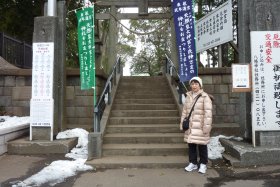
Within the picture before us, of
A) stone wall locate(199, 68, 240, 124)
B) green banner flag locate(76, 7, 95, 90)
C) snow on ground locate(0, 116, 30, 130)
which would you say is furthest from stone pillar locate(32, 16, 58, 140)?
stone wall locate(199, 68, 240, 124)

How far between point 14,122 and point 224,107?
20.8 feet

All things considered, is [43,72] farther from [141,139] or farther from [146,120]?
[146,120]

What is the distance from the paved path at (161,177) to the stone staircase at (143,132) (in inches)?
15.6

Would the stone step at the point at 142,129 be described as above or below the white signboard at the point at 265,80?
below

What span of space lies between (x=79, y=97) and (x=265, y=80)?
5.57 metres

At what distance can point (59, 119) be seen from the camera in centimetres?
890

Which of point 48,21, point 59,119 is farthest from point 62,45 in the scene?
point 59,119

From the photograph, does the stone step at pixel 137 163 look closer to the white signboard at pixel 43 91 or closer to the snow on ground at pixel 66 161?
the snow on ground at pixel 66 161

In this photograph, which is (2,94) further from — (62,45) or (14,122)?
(62,45)

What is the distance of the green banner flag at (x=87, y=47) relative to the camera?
8.27 metres

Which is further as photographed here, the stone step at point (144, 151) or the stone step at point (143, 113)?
the stone step at point (143, 113)

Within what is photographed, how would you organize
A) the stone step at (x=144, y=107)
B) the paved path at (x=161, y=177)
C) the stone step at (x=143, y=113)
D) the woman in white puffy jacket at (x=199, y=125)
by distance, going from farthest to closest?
the stone step at (x=144, y=107) < the stone step at (x=143, y=113) < the woman in white puffy jacket at (x=199, y=125) < the paved path at (x=161, y=177)

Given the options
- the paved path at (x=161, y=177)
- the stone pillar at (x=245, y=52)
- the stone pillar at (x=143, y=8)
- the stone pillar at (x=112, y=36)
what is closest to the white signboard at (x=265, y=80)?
the stone pillar at (x=245, y=52)

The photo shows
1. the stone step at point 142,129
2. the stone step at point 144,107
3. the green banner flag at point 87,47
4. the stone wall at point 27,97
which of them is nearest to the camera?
the green banner flag at point 87,47
